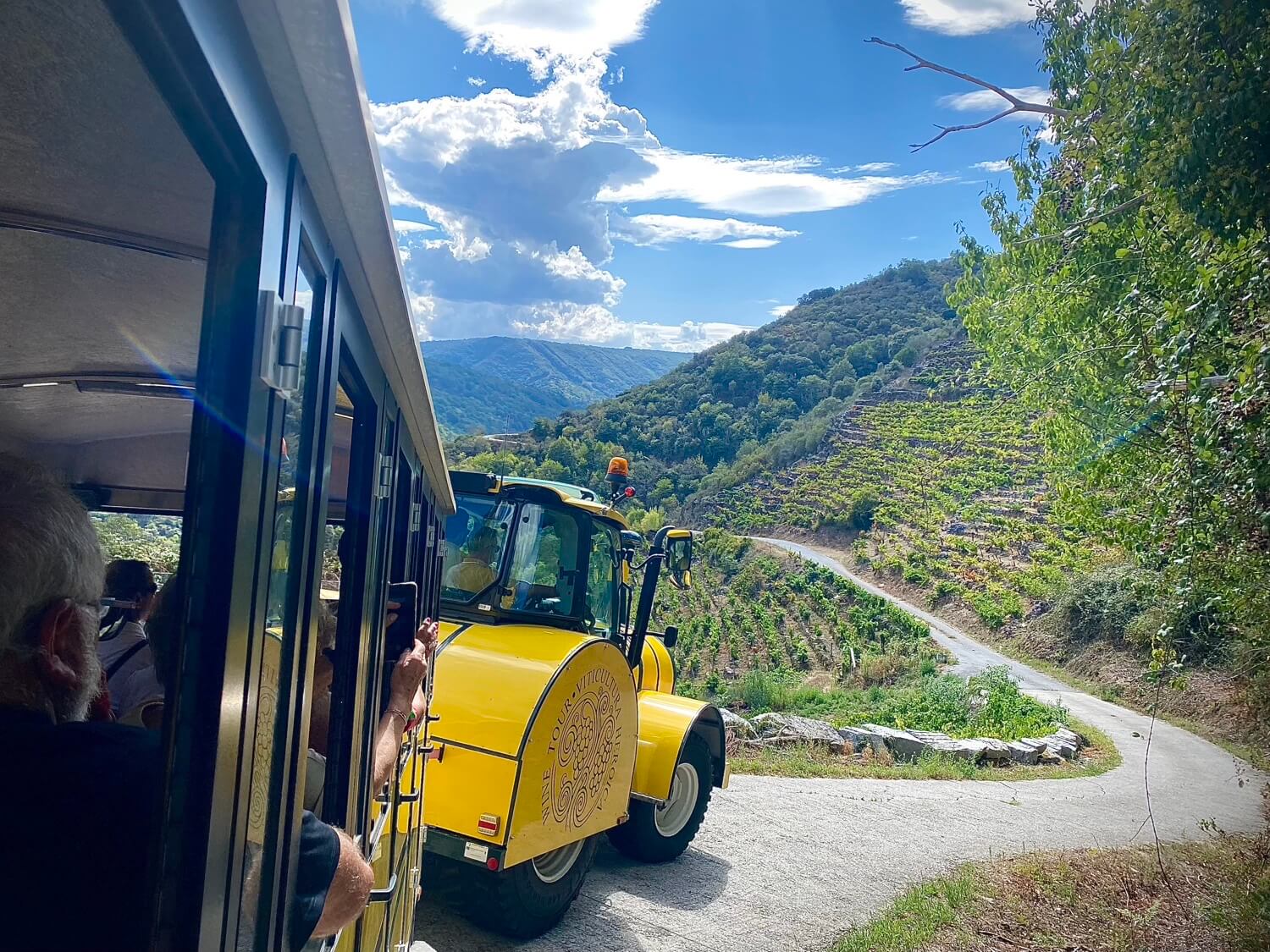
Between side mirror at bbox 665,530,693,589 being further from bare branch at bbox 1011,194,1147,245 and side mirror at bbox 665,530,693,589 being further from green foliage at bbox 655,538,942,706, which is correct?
green foliage at bbox 655,538,942,706

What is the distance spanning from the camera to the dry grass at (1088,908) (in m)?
5.74

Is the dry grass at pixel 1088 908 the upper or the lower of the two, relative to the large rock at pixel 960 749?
upper

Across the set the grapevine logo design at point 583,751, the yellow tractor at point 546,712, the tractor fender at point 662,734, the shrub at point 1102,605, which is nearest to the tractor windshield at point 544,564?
the yellow tractor at point 546,712

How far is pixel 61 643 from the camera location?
4.25 ft

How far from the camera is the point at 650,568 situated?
20.2 ft

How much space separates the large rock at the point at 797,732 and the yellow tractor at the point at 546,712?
22.5 feet

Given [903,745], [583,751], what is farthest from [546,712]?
[903,745]

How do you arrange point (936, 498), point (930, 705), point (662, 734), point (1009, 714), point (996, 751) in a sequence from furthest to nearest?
point (936, 498), point (930, 705), point (1009, 714), point (996, 751), point (662, 734)

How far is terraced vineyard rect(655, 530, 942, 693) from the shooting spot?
2889 centimetres

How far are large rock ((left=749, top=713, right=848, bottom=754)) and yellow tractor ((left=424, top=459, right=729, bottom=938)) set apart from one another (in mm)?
6869

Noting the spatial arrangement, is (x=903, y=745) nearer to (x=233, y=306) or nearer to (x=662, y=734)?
(x=662, y=734)

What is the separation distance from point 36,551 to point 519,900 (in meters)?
4.13

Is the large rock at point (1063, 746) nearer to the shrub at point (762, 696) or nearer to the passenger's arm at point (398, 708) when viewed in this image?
the shrub at point (762, 696)

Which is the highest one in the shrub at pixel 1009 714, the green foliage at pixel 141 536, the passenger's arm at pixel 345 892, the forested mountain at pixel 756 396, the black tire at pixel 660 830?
the forested mountain at pixel 756 396
